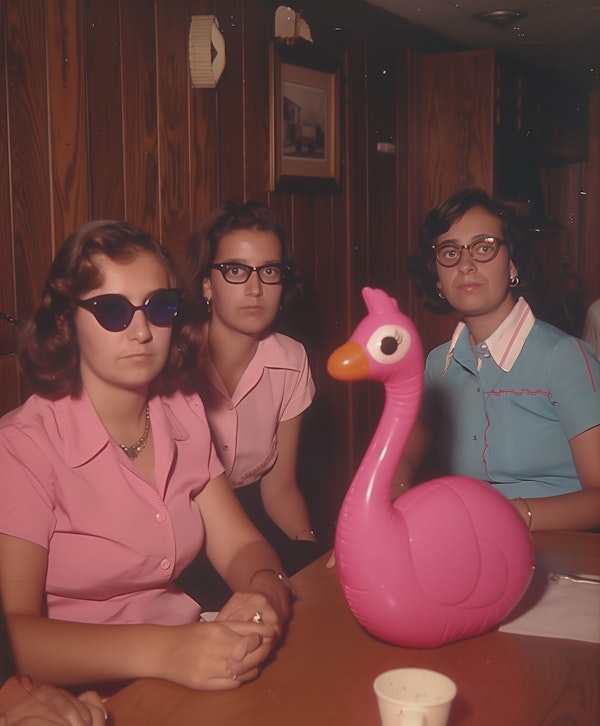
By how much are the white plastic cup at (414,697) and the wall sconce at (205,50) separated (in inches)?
59.2

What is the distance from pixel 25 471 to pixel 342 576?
40cm

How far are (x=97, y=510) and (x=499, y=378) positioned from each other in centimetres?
78

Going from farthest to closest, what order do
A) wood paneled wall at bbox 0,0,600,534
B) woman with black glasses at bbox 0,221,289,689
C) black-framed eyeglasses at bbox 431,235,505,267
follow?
black-framed eyeglasses at bbox 431,235,505,267 < wood paneled wall at bbox 0,0,600,534 < woman with black glasses at bbox 0,221,289,689

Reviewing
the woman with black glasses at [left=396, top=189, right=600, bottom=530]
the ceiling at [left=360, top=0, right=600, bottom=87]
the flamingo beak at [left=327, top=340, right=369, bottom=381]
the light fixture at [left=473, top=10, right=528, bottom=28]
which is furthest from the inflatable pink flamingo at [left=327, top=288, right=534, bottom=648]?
the light fixture at [left=473, top=10, right=528, bottom=28]

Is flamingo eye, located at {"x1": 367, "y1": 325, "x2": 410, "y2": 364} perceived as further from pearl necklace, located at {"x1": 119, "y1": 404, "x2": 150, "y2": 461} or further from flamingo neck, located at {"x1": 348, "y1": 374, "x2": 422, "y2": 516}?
pearl necklace, located at {"x1": 119, "y1": 404, "x2": 150, "y2": 461}

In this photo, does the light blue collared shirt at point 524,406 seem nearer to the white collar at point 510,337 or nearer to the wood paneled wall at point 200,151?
the white collar at point 510,337

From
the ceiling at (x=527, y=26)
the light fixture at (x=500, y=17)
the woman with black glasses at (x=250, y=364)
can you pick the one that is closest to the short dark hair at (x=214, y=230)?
the woman with black glasses at (x=250, y=364)

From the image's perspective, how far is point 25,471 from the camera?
962 millimetres

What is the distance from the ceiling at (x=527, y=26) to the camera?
2.43 metres

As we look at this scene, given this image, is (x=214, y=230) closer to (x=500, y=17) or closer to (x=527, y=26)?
(x=500, y=17)

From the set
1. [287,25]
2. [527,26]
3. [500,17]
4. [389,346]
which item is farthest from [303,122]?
[389,346]

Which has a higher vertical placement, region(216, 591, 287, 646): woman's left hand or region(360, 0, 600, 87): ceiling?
region(360, 0, 600, 87): ceiling

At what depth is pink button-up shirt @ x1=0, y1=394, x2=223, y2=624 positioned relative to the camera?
967 millimetres

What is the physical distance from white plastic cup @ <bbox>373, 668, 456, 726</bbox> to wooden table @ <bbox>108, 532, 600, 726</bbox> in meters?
0.09
